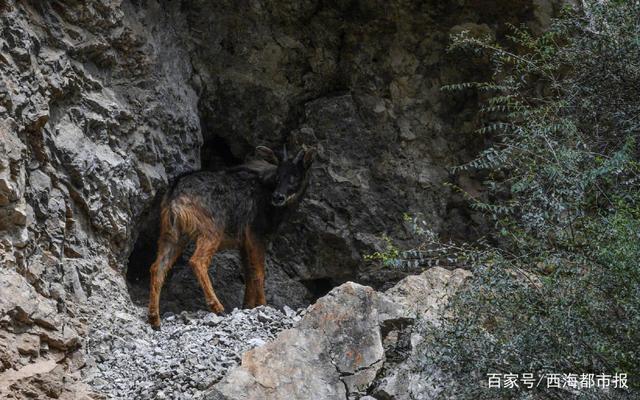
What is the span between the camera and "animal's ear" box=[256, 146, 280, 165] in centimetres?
969

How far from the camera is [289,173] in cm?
955

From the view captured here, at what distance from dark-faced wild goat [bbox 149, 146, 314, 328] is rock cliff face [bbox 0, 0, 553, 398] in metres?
0.32

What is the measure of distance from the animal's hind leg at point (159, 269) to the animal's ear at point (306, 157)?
5.63ft

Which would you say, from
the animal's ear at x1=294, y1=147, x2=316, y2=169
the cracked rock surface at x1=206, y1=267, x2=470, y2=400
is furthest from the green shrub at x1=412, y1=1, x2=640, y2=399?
the animal's ear at x1=294, y1=147, x2=316, y2=169

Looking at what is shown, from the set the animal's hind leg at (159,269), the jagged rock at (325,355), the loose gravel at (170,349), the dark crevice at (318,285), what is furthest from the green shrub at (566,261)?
the dark crevice at (318,285)

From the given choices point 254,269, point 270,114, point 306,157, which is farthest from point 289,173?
point 254,269

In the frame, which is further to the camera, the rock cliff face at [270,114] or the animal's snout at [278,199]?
the animal's snout at [278,199]

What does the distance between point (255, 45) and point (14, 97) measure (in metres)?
3.60

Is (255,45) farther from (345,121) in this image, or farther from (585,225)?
(585,225)

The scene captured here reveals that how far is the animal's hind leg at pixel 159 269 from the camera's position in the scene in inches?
325

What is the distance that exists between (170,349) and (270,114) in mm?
3662

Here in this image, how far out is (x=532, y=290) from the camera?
6.33 meters

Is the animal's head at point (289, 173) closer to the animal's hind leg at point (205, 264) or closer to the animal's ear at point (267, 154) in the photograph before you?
the animal's ear at point (267, 154)

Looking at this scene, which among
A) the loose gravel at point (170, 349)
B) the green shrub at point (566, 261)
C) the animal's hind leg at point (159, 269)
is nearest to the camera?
the green shrub at point (566, 261)
